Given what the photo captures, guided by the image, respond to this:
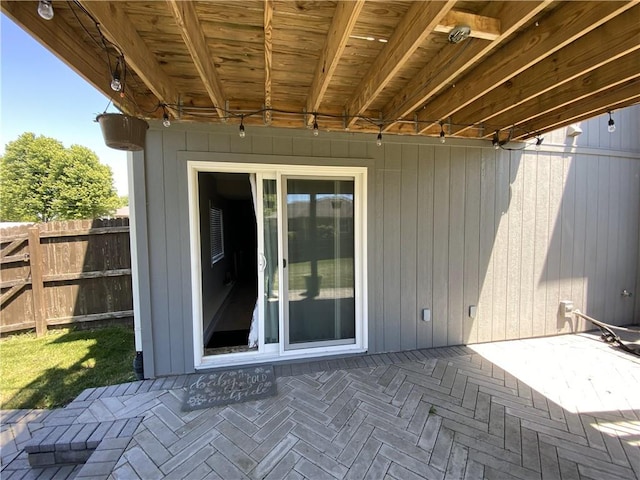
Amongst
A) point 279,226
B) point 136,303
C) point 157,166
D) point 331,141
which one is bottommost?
point 136,303

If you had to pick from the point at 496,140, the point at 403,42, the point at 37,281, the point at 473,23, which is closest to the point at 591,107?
the point at 496,140

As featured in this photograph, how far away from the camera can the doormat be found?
2.25 metres

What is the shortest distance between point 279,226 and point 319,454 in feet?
6.27

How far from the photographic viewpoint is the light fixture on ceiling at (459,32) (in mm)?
1402

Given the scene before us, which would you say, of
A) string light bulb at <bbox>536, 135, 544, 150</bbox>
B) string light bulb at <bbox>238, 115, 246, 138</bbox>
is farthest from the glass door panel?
string light bulb at <bbox>536, 135, 544, 150</bbox>

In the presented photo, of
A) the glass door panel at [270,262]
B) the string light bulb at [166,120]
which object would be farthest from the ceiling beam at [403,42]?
the string light bulb at [166,120]

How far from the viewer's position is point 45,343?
3467 millimetres

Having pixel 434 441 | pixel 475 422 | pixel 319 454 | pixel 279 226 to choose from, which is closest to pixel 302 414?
pixel 319 454

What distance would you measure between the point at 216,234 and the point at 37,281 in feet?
7.99

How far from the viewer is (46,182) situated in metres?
12.8

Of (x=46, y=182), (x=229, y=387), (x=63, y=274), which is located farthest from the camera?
(x=46, y=182)

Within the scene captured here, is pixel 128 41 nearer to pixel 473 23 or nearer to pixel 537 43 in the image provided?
pixel 473 23

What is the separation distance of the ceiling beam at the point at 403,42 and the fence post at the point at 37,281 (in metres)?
4.71

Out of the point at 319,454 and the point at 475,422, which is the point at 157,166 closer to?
the point at 319,454
